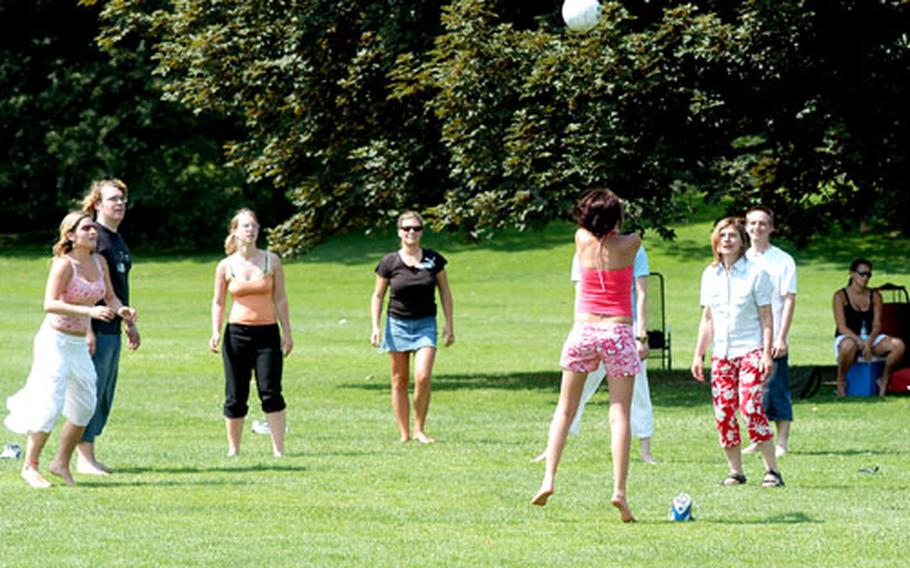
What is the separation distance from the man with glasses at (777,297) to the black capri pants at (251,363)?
377 cm

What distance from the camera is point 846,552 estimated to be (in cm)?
891

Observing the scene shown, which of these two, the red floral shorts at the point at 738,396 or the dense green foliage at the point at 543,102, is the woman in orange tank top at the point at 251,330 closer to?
the red floral shorts at the point at 738,396

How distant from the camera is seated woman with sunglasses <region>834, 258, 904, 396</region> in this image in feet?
66.1

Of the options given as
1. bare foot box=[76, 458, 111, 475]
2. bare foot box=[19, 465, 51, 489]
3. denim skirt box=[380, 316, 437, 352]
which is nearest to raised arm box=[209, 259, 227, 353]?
bare foot box=[76, 458, 111, 475]

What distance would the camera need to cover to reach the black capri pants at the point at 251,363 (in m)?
13.6

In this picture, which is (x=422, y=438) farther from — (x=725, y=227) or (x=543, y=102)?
(x=543, y=102)

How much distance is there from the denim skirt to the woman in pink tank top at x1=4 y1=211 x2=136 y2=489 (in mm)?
3847

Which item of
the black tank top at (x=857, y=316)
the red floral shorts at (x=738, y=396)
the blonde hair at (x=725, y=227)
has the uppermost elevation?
the blonde hair at (x=725, y=227)

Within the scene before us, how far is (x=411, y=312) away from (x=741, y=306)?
12.6 feet

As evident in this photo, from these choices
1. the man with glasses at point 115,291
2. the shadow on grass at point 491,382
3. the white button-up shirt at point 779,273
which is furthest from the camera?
the shadow on grass at point 491,382

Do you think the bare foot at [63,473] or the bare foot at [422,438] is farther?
the bare foot at [422,438]

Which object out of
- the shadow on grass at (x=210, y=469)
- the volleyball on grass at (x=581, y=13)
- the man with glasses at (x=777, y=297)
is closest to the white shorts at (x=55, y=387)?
the shadow on grass at (x=210, y=469)

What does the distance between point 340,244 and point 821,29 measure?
122ft

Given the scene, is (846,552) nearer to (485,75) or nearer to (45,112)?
(485,75)
